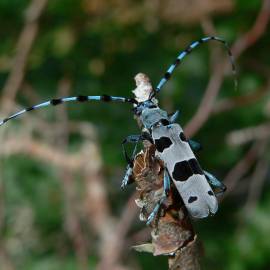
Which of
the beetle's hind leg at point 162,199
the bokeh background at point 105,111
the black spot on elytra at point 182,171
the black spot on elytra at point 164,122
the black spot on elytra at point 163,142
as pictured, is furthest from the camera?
the bokeh background at point 105,111

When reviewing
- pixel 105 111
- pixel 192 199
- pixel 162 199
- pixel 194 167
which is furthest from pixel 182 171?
pixel 105 111

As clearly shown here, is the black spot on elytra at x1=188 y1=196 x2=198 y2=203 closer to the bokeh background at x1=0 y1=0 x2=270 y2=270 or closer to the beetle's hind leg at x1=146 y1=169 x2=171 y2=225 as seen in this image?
the beetle's hind leg at x1=146 y1=169 x2=171 y2=225

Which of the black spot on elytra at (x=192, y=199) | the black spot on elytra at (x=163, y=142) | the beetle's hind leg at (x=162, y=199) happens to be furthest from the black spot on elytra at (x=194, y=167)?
the beetle's hind leg at (x=162, y=199)


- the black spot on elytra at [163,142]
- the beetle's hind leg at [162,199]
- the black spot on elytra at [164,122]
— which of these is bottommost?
the beetle's hind leg at [162,199]

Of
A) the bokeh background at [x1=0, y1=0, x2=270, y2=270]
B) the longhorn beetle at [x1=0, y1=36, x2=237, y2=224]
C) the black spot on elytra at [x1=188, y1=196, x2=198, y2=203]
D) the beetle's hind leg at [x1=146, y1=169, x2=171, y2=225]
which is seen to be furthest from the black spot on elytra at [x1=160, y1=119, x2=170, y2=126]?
the bokeh background at [x1=0, y1=0, x2=270, y2=270]

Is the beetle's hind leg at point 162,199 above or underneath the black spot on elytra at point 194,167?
underneath

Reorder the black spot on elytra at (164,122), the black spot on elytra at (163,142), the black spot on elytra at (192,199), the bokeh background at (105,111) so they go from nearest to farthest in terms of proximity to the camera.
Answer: the black spot on elytra at (192,199) < the black spot on elytra at (163,142) < the black spot on elytra at (164,122) < the bokeh background at (105,111)

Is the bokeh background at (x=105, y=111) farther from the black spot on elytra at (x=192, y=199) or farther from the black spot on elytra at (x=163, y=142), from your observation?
the black spot on elytra at (x=192, y=199)
